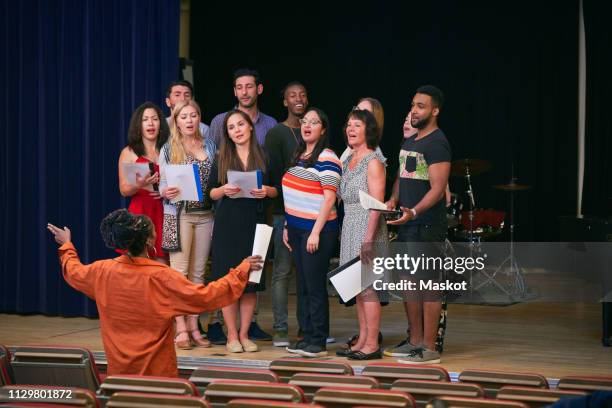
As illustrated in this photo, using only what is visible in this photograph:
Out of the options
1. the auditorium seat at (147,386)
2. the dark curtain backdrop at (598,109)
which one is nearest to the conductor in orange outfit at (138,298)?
the auditorium seat at (147,386)

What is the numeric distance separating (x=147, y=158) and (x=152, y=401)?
10.8 feet

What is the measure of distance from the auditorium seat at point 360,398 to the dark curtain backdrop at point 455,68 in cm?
837

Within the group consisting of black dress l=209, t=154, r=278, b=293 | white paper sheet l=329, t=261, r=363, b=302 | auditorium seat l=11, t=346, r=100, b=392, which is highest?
black dress l=209, t=154, r=278, b=293

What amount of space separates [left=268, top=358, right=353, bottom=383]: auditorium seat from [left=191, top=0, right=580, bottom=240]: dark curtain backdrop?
772cm

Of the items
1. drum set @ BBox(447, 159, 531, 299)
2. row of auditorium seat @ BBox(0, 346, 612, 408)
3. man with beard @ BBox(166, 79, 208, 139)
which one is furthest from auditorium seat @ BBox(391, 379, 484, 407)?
drum set @ BBox(447, 159, 531, 299)

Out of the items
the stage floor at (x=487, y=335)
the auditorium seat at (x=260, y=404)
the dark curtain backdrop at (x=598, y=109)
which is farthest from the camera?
the dark curtain backdrop at (x=598, y=109)

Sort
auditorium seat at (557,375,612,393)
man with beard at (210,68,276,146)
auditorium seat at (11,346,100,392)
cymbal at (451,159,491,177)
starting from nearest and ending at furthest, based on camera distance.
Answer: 1. auditorium seat at (557,375,612,393)
2. auditorium seat at (11,346,100,392)
3. man with beard at (210,68,276,146)
4. cymbal at (451,159,491,177)

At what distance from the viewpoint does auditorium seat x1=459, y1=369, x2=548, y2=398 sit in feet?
11.1

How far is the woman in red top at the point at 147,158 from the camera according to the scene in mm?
5887

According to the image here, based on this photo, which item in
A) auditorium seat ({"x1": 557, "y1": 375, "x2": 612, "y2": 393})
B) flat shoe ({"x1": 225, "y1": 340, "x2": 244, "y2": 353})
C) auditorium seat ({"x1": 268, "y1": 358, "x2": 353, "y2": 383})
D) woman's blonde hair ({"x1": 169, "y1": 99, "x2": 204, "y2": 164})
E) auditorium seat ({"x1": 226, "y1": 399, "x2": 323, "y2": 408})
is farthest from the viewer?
woman's blonde hair ({"x1": 169, "y1": 99, "x2": 204, "y2": 164})

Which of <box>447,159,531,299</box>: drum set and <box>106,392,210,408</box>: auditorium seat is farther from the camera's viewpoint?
<box>447,159,531,299</box>: drum set

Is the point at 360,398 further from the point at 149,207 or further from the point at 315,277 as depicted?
the point at 149,207

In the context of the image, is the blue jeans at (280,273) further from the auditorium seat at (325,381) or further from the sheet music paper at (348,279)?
the auditorium seat at (325,381)

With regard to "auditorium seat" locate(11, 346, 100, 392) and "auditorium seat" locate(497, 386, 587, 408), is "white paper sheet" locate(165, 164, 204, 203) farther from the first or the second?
"auditorium seat" locate(497, 386, 587, 408)
